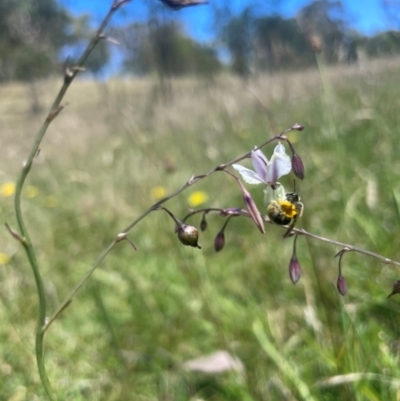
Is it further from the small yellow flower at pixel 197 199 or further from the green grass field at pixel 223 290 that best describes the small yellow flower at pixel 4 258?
the small yellow flower at pixel 197 199

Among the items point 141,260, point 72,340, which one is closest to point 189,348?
point 72,340

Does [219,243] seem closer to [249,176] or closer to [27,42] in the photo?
[249,176]

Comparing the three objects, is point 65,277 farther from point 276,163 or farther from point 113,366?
point 276,163

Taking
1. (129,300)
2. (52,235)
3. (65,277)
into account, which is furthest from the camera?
(52,235)

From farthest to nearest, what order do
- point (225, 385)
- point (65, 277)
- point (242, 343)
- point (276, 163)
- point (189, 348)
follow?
point (65, 277) → point (189, 348) → point (242, 343) → point (225, 385) → point (276, 163)

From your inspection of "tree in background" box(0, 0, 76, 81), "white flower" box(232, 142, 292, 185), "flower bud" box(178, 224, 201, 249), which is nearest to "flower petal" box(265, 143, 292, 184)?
"white flower" box(232, 142, 292, 185)

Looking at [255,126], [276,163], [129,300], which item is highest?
[276,163]

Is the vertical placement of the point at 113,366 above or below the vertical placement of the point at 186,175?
above
